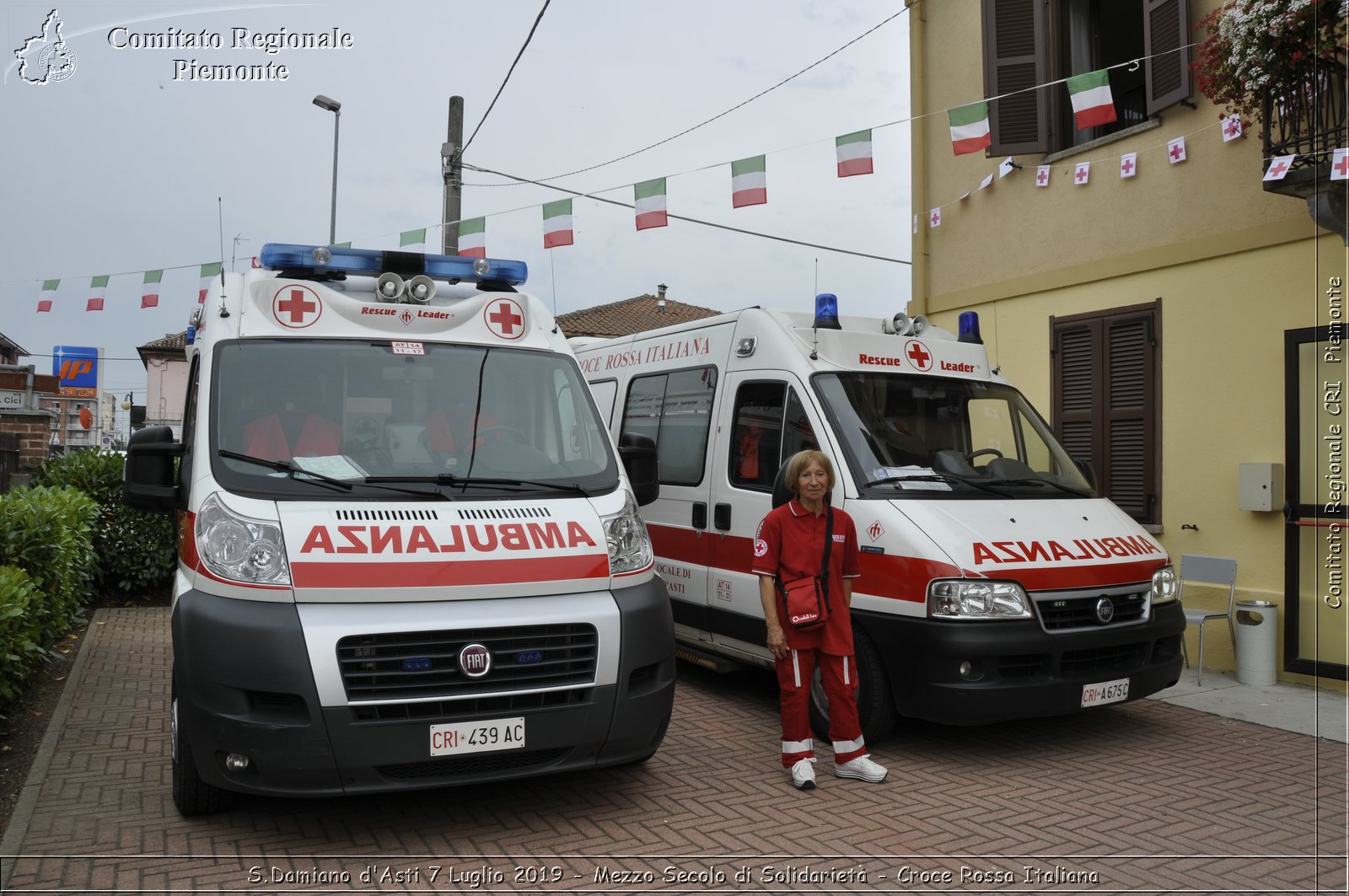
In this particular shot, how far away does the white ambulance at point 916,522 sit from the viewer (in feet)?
18.1

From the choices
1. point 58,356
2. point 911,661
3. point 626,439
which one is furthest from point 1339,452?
point 58,356

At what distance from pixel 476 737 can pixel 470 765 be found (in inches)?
5.6

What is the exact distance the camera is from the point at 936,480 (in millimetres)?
6074

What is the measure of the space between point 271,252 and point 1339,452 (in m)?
7.00

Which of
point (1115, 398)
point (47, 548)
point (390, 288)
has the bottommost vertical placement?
point (47, 548)

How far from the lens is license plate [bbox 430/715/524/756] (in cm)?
420

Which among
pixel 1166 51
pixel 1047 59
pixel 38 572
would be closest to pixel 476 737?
pixel 38 572

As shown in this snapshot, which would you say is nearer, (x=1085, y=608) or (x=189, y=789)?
(x=189, y=789)

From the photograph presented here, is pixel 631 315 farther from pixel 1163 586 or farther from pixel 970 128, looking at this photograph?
pixel 1163 586

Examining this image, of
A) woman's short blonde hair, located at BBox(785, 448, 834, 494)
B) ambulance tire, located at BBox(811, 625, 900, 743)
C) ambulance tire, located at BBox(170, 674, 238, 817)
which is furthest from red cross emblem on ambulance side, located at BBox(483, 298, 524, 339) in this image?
ambulance tire, located at BBox(811, 625, 900, 743)

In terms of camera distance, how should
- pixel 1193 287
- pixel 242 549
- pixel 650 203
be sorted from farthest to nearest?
1. pixel 650 203
2. pixel 1193 287
3. pixel 242 549

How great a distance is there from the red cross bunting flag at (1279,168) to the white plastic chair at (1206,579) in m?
2.79

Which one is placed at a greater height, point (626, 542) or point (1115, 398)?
point (1115, 398)

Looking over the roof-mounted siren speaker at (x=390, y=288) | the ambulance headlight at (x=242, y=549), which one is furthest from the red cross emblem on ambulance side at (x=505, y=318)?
the ambulance headlight at (x=242, y=549)
